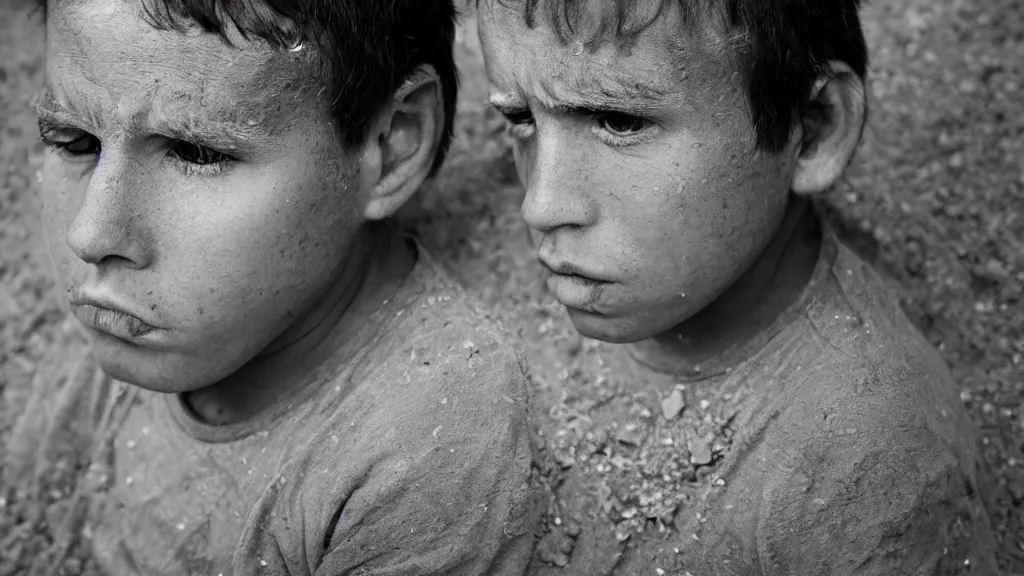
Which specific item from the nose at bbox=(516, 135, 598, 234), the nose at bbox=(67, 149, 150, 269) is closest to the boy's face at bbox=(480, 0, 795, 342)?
the nose at bbox=(516, 135, 598, 234)

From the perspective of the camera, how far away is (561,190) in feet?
5.50

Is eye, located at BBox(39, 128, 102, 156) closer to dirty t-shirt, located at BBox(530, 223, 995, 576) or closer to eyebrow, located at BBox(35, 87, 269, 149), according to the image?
eyebrow, located at BBox(35, 87, 269, 149)

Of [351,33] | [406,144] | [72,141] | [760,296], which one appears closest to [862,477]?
[760,296]

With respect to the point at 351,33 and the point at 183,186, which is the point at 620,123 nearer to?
the point at 351,33

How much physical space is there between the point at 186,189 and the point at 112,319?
21cm

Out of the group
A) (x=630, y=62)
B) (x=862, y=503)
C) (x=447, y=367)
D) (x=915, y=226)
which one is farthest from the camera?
(x=915, y=226)

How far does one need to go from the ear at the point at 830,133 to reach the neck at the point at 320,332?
1.95ft

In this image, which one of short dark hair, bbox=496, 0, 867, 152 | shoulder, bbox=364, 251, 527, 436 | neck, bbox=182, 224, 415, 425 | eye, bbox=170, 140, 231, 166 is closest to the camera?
short dark hair, bbox=496, 0, 867, 152

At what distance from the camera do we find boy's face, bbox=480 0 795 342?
162cm

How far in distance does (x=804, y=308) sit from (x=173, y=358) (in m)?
0.86

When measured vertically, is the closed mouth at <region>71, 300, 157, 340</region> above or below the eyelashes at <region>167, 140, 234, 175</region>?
below

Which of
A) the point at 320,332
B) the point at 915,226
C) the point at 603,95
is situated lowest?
the point at 915,226

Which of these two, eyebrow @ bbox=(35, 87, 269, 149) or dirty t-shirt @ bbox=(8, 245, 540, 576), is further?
dirty t-shirt @ bbox=(8, 245, 540, 576)

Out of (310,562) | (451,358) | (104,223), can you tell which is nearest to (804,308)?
(451,358)
